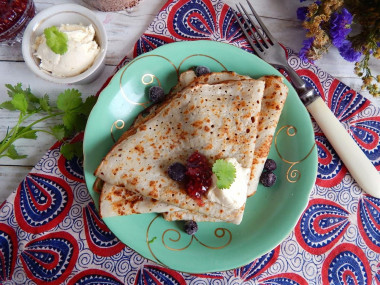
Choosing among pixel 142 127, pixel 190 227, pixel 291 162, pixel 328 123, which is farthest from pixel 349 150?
pixel 142 127

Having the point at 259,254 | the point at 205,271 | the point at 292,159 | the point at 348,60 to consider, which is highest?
the point at 348,60

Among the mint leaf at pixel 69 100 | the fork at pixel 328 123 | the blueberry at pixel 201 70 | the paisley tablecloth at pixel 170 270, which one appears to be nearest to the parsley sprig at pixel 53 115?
the mint leaf at pixel 69 100

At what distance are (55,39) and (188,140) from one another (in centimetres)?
116

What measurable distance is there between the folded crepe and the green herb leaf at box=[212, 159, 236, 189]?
16 cm

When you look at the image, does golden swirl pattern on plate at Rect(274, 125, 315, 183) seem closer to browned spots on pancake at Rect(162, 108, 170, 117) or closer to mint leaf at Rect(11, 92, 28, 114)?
browned spots on pancake at Rect(162, 108, 170, 117)

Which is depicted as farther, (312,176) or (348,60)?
(348,60)

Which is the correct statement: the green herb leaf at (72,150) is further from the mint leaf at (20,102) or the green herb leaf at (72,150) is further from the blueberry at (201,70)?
the blueberry at (201,70)

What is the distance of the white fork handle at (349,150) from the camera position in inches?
108

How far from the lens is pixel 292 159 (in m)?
2.68

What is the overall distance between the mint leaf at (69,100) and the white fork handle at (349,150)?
1.76 metres

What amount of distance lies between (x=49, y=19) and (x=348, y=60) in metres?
2.29

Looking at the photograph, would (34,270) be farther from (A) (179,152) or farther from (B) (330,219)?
(B) (330,219)

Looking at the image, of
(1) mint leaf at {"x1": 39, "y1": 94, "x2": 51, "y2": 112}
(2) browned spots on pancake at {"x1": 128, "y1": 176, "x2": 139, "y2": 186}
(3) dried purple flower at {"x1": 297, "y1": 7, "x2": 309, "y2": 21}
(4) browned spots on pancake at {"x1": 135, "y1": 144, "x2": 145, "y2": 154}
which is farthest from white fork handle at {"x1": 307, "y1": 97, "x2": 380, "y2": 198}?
(1) mint leaf at {"x1": 39, "y1": 94, "x2": 51, "y2": 112}

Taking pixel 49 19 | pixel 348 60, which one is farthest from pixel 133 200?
pixel 348 60
